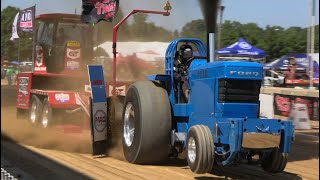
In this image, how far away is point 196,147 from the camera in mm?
5246

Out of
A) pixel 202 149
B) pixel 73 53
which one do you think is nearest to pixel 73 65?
pixel 73 53

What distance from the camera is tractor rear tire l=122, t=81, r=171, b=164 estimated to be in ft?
20.4

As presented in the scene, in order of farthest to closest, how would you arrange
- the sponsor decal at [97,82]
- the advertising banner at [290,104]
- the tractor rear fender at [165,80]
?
the advertising banner at [290,104] < the sponsor decal at [97,82] < the tractor rear fender at [165,80]

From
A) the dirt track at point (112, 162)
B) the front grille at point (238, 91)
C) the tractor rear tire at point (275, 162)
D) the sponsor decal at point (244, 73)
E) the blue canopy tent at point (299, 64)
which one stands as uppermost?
the blue canopy tent at point (299, 64)

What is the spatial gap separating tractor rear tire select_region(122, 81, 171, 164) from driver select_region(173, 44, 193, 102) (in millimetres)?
255

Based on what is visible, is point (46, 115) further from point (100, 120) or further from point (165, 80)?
point (165, 80)

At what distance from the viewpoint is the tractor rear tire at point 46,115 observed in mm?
9977

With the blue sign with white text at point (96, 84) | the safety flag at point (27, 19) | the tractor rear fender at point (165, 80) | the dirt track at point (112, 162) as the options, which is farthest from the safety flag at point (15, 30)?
the tractor rear fender at point (165, 80)

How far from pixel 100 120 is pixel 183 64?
1.65 meters

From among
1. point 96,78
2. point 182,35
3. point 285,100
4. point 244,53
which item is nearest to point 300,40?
point 244,53

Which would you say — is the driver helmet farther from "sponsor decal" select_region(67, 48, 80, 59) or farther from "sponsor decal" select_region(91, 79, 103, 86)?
"sponsor decal" select_region(67, 48, 80, 59)

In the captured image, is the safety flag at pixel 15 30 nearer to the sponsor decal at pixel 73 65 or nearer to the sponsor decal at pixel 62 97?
the sponsor decal at pixel 73 65

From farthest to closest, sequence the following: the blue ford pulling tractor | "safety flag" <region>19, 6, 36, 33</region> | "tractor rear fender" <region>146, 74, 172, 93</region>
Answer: "safety flag" <region>19, 6, 36, 33</region> < "tractor rear fender" <region>146, 74, 172, 93</region> < the blue ford pulling tractor

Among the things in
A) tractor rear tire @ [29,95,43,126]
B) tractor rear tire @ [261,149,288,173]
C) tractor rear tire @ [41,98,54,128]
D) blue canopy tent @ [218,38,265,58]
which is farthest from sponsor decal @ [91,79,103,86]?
blue canopy tent @ [218,38,265,58]
